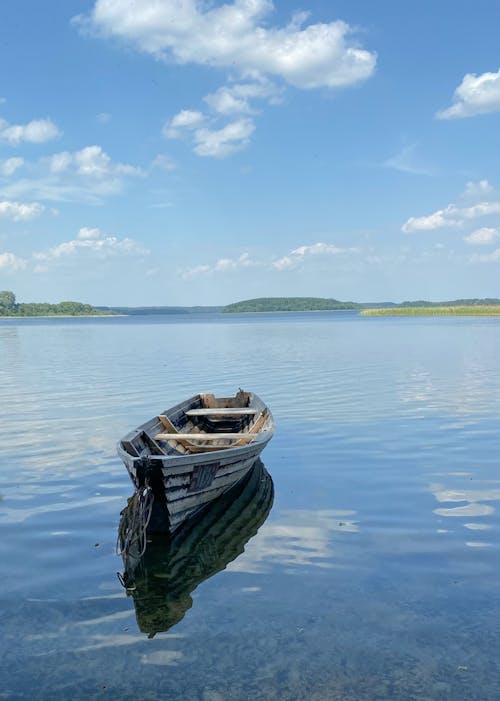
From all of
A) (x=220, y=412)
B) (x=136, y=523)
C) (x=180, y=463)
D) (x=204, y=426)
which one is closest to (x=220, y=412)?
(x=220, y=412)

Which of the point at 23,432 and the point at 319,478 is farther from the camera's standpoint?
the point at 23,432

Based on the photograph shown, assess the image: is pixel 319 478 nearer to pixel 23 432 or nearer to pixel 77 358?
pixel 23 432

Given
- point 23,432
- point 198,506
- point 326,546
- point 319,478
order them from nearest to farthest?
point 326,546, point 198,506, point 319,478, point 23,432

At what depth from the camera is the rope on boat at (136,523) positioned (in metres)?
10.9

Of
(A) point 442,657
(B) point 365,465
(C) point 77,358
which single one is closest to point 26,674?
(A) point 442,657

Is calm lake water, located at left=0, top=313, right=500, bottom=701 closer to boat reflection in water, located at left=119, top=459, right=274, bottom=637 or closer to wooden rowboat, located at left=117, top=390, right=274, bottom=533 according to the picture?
boat reflection in water, located at left=119, top=459, right=274, bottom=637

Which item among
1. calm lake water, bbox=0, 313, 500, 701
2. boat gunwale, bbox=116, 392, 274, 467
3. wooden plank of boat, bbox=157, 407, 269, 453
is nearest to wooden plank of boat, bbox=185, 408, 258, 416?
calm lake water, bbox=0, 313, 500, 701

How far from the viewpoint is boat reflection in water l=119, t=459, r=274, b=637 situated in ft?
31.3

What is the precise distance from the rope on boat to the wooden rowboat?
0.12 metres

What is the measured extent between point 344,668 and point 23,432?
57.8 ft

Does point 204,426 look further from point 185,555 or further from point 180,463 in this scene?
point 185,555

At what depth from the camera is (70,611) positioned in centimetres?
925

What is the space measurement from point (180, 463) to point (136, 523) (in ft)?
4.43

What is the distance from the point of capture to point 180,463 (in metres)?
11.7
